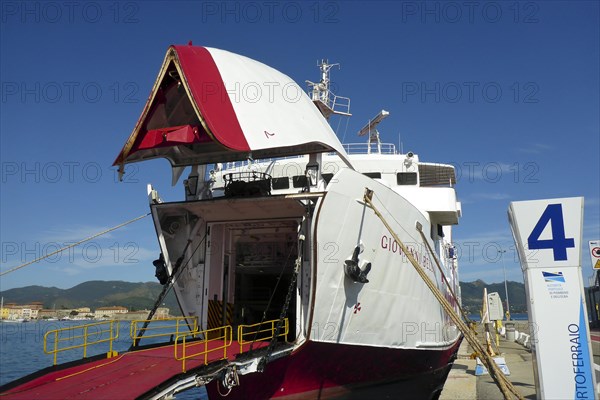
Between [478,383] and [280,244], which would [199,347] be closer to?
[280,244]

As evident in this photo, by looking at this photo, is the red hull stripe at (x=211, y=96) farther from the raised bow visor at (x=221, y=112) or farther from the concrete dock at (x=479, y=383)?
the concrete dock at (x=479, y=383)

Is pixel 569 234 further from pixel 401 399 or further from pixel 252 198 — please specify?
pixel 401 399

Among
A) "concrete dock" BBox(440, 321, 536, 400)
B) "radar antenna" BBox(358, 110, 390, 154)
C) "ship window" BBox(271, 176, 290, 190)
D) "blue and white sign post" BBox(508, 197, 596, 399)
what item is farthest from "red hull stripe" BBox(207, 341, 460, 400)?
"radar antenna" BBox(358, 110, 390, 154)

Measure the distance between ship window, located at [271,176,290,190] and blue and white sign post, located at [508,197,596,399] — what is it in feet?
26.5

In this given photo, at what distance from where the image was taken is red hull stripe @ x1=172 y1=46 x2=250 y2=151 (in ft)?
26.6

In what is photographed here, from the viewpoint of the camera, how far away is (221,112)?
27.7ft

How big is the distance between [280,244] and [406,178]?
486cm

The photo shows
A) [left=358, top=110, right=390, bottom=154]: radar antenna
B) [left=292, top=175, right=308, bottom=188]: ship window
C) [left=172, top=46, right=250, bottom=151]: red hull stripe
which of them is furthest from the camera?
[left=358, top=110, right=390, bottom=154]: radar antenna

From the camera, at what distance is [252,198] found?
998 cm

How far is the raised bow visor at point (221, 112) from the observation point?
329 inches

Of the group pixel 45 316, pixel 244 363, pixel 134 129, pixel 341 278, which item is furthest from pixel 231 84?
pixel 45 316

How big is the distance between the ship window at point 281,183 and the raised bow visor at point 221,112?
8.40 feet

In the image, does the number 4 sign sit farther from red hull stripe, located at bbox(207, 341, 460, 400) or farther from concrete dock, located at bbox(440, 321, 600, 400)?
concrete dock, located at bbox(440, 321, 600, 400)

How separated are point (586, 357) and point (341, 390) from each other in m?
6.09
